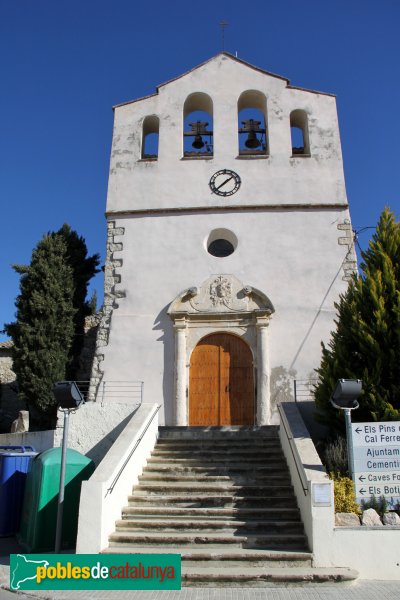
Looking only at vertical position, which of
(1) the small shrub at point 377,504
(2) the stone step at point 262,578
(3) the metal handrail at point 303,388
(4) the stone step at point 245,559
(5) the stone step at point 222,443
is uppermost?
(3) the metal handrail at point 303,388

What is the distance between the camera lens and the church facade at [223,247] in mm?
13195

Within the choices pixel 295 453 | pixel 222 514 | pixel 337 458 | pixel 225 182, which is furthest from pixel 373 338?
pixel 225 182

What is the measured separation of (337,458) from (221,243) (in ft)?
24.2

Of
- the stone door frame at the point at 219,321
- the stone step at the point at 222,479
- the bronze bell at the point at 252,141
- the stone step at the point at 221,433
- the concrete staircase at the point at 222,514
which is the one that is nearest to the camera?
the concrete staircase at the point at 222,514

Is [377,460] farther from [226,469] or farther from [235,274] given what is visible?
[235,274]

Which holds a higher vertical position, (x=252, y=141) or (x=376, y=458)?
(x=252, y=141)

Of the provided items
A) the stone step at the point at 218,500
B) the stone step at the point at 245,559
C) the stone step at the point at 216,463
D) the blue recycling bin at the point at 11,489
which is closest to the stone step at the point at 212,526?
the stone step at the point at 218,500

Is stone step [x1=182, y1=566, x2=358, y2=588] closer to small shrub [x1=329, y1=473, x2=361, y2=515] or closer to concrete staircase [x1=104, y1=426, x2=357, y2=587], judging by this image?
concrete staircase [x1=104, y1=426, x2=357, y2=587]

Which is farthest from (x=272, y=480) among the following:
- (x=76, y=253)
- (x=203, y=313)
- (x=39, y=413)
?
(x=76, y=253)

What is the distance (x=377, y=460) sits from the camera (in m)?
7.82

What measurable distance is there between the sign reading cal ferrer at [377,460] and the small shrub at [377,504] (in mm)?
46

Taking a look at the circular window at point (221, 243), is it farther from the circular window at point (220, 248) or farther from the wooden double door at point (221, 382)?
the wooden double door at point (221, 382)

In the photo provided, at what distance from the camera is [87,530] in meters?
7.19

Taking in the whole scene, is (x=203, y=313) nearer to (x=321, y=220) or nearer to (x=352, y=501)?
(x=321, y=220)
